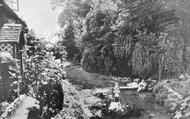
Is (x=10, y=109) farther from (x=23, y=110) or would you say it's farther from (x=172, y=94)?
(x=172, y=94)

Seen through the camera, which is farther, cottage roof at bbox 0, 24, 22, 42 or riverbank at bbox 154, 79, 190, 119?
riverbank at bbox 154, 79, 190, 119

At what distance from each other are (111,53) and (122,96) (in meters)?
9.69

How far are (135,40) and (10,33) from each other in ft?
46.9

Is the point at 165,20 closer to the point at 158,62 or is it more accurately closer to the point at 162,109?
the point at 158,62

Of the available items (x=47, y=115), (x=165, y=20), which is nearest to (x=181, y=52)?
(x=165, y=20)

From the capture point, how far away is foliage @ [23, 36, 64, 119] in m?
9.30

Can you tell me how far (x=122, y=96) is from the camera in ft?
54.7

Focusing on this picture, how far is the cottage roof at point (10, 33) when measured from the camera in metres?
10.3

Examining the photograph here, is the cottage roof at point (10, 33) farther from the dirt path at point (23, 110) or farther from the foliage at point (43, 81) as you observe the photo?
the dirt path at point (23, 110)

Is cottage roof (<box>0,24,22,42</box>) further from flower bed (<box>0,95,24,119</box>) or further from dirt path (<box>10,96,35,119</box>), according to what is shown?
dirt path (<box>10,96,35,119</box>)

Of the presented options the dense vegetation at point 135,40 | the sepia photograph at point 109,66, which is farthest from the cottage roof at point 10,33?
the dense vegetation at point 135,40

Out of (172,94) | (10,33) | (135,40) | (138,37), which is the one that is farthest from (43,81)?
(135,40)

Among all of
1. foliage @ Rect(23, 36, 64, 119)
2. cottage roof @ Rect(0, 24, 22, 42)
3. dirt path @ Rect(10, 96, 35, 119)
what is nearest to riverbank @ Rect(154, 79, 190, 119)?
foliage @ Rect(23, 36, 64, 119)

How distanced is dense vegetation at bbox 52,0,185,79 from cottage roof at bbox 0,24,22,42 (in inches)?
511
